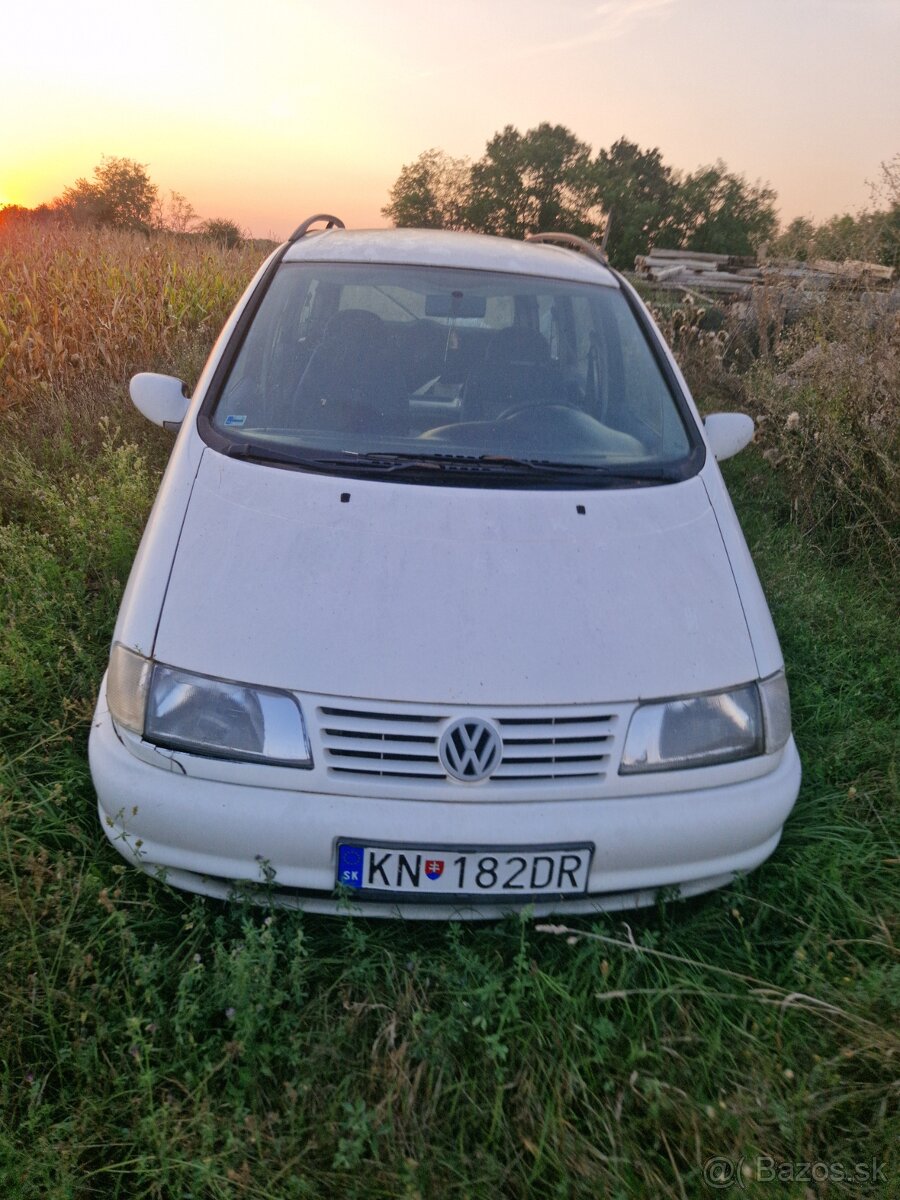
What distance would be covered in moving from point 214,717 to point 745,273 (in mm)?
16555

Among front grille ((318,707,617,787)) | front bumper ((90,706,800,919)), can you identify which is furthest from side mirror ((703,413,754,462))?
front grille ((318,707,617,787))

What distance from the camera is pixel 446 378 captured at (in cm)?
296

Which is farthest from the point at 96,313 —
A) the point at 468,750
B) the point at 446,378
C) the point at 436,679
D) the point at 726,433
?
the point at 468,750

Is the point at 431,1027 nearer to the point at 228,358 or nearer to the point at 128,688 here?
the point at 128,688

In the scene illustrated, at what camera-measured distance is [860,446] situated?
4863 millimetres

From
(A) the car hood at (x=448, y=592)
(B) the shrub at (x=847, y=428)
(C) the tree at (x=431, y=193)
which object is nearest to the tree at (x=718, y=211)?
(C) the tree at (x=431, y=193)

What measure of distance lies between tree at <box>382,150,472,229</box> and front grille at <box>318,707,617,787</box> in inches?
1564

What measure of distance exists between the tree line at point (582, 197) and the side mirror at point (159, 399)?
28.8 m

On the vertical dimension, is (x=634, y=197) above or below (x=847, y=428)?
above

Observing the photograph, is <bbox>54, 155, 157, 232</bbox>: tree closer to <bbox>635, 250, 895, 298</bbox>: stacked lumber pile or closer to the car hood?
<bbox>635, 250, 895, 298</bbox>: stacked lumber pile

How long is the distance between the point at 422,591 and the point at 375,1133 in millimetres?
1141

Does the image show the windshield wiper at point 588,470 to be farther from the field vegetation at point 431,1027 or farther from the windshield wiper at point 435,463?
the field vegetation at point 431,1027

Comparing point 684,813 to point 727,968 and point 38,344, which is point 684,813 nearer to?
point 727,968

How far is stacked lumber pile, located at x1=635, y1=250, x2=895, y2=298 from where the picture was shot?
5758mm
